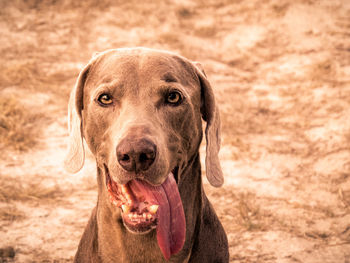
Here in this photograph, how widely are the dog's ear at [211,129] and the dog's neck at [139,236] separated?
77mm

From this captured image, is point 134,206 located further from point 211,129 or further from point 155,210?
point 211,129

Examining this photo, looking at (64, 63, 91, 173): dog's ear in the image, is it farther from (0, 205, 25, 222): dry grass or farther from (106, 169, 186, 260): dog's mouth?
(0, 205, 25, 222): dry grass

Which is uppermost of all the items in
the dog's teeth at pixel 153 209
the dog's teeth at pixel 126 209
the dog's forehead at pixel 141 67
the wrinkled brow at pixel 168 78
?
the dog's forehead at pixel 141 67

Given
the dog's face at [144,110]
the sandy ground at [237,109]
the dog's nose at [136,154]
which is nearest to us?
the dog's nose at [136,154]

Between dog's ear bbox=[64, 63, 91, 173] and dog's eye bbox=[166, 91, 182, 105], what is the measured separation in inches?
21.3

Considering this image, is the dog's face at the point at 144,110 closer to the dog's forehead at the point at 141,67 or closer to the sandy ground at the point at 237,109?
the dog's forehead at the point at 141,67

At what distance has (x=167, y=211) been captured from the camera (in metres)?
2.04

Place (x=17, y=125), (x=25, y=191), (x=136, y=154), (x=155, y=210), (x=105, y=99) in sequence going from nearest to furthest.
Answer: (x=136, y=154) < (x=155, y=210) < (x=105, y=99) < (x=25, y=191) < (x=17, y=125)

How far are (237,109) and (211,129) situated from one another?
13.4 feet

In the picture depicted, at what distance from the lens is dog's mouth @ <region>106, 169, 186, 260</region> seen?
6.52 feet

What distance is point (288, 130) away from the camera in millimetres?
Result: 6066

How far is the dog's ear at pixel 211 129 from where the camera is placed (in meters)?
2.46

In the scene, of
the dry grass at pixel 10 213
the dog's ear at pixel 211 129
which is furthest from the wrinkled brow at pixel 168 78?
the dry grass at pixel 10 213

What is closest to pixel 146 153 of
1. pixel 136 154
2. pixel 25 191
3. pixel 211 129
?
pixel 136 154
